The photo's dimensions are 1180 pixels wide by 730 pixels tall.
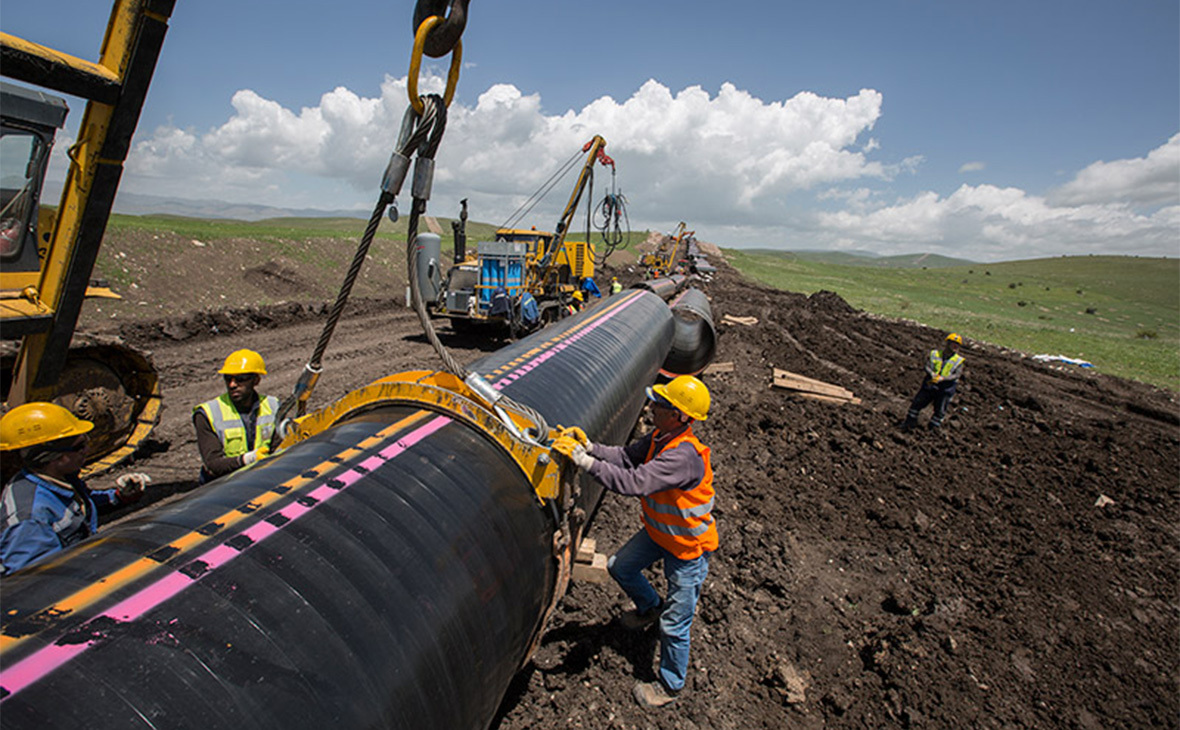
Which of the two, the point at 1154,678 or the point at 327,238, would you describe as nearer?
the point at 1154,678

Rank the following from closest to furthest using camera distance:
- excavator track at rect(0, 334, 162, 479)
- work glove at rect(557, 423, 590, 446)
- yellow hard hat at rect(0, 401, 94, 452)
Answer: yellow hard hat at rect(0, 401, 94, 452), work glove at rect(557, 423, 590, 446), excavator track at rect(0, 334, 162, 479)

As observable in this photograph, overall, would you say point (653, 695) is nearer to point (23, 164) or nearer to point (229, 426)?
point (229, 426)

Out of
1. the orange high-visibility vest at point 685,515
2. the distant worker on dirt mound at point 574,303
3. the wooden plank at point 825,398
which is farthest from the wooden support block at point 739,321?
the orange high-visibility vest at point 685,515

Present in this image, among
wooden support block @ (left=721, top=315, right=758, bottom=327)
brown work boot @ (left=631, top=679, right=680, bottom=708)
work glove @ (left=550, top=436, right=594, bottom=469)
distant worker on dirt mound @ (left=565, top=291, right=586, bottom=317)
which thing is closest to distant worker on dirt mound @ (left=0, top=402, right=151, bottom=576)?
work glove @ (left=550, top=436, right=594, bottom=469)

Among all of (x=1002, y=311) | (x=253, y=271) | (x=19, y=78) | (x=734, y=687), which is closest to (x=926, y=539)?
(x=734, y=687)

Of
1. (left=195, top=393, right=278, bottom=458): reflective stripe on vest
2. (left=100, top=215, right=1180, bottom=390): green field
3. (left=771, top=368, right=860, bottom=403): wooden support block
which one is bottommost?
(left=195, top=393, right=278, bottom=458): reflective stripe on vest

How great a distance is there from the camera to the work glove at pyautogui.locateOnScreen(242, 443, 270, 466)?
12.3ft

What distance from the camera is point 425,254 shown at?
1317cm

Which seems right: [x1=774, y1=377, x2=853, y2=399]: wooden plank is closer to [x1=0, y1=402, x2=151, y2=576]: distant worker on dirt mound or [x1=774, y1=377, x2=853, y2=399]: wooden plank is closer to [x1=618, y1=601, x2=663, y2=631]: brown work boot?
[x1=618, y1=601, x2=663, y2=631]: brown work boot

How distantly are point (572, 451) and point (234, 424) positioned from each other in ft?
8.60

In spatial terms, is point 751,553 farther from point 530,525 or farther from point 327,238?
point 327,238

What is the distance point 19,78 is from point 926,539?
834 centimetres

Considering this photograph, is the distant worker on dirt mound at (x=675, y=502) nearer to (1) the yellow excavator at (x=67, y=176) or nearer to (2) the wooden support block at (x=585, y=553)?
(2) the wooden support block at (x=585, y=553)

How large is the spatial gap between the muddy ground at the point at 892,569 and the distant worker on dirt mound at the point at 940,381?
1.49 feet
